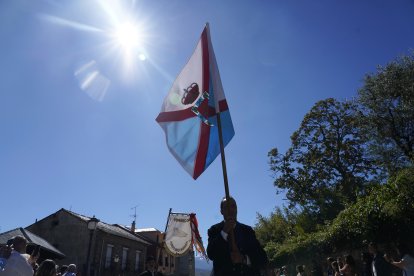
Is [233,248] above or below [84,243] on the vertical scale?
below

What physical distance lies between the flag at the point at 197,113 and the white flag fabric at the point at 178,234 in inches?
403

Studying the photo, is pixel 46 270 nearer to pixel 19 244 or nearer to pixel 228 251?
pixel 19 244

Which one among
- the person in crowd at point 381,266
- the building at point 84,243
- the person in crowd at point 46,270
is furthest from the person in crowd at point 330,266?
the building at point 84,243

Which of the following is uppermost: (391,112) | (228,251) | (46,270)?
(391,112)

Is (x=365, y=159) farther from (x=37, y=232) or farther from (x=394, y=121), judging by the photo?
(x=37, y=232)

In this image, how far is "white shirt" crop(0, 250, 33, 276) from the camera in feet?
16.6

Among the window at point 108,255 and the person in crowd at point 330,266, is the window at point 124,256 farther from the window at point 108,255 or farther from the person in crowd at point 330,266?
the person in crowd at point 330,266

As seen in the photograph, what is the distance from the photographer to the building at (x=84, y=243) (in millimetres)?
29906

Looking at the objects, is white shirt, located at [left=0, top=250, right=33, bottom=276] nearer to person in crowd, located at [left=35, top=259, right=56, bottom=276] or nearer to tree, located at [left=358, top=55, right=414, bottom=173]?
person in crowd, located at [left=35, top=259, right=56, bottom=276]

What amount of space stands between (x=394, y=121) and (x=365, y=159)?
4.51 meters

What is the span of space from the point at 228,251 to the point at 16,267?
3396 mm

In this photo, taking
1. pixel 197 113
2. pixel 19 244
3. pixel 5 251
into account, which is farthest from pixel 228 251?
pixel 19 244

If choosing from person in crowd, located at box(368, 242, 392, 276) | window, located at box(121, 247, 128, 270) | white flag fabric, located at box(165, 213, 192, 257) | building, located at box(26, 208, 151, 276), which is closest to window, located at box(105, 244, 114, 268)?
building, located at box(26, 208, 151, 276)

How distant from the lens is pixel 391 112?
21.0m
